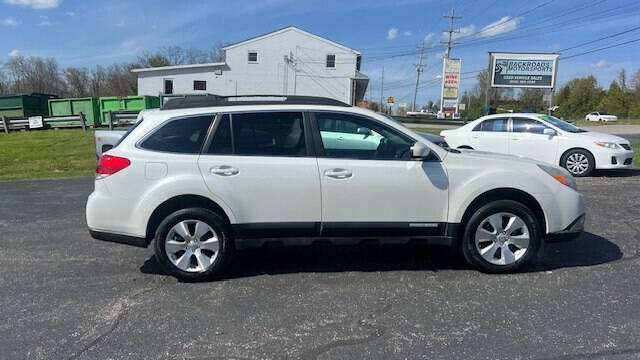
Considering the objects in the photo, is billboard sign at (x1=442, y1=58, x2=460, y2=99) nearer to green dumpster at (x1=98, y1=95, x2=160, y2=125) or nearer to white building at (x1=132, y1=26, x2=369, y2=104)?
white building at (x1=132, y1=26, x2=369, y2=104)

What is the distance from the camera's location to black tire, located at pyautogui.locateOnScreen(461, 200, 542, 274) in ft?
14.2

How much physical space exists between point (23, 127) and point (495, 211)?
1138 inches

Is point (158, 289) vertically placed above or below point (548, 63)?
below

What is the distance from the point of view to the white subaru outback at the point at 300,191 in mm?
4203

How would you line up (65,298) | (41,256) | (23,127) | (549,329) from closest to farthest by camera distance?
(549,329)
(65,298)
(41,256)
(23,127)

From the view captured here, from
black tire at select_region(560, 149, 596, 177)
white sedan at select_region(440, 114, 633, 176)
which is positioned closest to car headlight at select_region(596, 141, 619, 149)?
white sedan at select_region(440, 114, 633, 176)

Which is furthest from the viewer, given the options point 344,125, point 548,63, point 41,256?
point 548,63

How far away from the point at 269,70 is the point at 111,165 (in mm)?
39733

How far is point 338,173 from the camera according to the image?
13.9ft

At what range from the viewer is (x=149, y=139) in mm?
4277

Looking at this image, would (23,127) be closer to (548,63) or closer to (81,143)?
(81,143)

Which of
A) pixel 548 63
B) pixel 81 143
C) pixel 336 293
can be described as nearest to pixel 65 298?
pixel 336 293

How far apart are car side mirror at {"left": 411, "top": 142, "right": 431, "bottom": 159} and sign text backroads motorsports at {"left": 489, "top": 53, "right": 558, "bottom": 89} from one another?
29.3 meters

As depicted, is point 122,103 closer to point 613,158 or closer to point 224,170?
point 613,158
